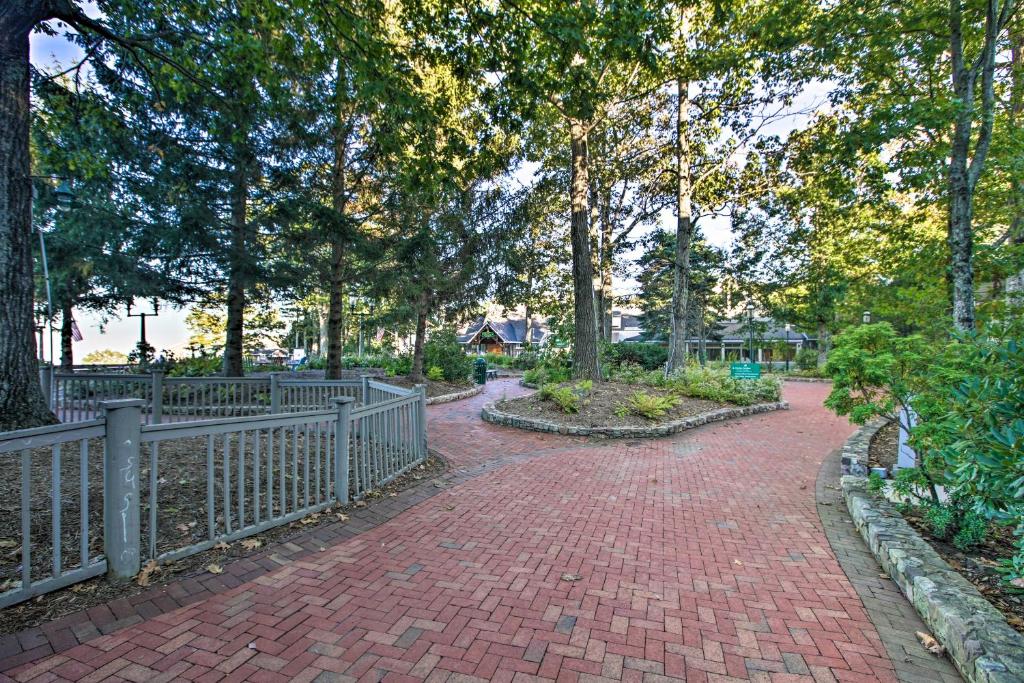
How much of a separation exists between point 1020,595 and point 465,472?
197 inches

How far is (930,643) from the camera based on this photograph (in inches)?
99.0

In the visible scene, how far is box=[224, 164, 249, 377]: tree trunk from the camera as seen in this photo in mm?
9312

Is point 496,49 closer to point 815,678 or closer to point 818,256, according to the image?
point 815,678

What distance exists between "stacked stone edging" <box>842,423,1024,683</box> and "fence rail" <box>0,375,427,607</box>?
13.9 ft

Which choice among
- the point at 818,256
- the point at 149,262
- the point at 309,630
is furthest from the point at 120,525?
the point at 818,256

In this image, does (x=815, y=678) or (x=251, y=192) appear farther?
(x=251, y=192)

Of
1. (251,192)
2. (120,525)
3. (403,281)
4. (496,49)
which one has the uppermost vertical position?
(496,49)

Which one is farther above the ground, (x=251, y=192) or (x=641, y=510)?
(x=251, y=192)

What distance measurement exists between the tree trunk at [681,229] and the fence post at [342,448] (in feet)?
42.5

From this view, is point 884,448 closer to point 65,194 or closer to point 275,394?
point 275,394

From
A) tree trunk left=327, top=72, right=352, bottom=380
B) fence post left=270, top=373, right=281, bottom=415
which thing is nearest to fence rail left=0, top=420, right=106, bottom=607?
fence post left=270, top=373, right=281, bottom=415

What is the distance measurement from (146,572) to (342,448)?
173cm

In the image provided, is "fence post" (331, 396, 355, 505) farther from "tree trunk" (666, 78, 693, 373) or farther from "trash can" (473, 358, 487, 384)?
"trash can" (473, 358, 487, 384)

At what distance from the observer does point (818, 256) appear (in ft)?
82.5
